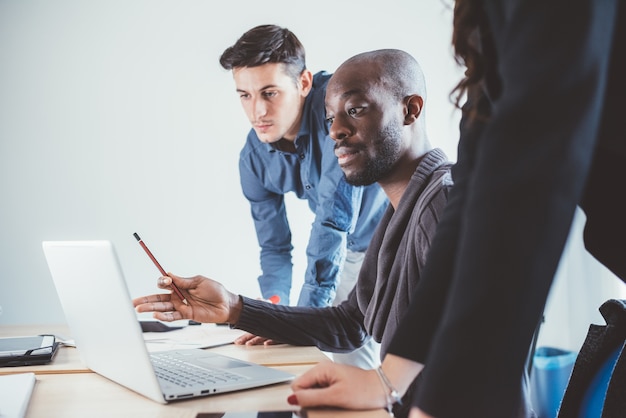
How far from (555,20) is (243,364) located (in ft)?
2.69

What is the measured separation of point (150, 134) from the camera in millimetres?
3738

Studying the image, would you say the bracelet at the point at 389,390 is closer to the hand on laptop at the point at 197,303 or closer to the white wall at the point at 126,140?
the hand on laptop at the point at 197,303

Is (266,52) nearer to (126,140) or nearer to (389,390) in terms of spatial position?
(126,140)

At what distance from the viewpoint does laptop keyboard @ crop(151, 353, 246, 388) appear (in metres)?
1.00

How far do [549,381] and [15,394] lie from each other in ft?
7.87

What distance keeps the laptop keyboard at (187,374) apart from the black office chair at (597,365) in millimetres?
527

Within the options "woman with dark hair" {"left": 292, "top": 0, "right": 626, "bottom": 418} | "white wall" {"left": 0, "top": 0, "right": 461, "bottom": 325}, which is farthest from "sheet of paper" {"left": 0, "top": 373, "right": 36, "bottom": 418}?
"white wall" {"left": 0, "top": 0, "right": 461, "bottom": 325}

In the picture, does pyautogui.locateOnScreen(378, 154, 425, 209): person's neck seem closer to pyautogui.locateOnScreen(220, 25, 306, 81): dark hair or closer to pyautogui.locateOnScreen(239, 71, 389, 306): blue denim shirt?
pyautogui.locateOnScreen(239, 71, 389, 306): blue denim shirt

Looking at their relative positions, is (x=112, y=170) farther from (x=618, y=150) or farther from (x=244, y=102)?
(x=618, y=150)

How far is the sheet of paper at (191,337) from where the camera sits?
4.68 ft

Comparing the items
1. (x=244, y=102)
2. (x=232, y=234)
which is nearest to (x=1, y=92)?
(x=232, y=234)

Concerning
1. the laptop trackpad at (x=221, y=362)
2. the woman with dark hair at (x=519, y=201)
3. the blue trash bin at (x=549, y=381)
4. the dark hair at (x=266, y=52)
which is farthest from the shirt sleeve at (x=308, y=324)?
the blue trash bin at (x=549, y=381)

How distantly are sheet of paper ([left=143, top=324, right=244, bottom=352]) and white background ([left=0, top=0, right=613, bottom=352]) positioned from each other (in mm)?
2007

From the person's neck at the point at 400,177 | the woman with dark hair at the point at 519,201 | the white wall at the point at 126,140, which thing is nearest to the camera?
the woman with dark hair at the point at 519,201
